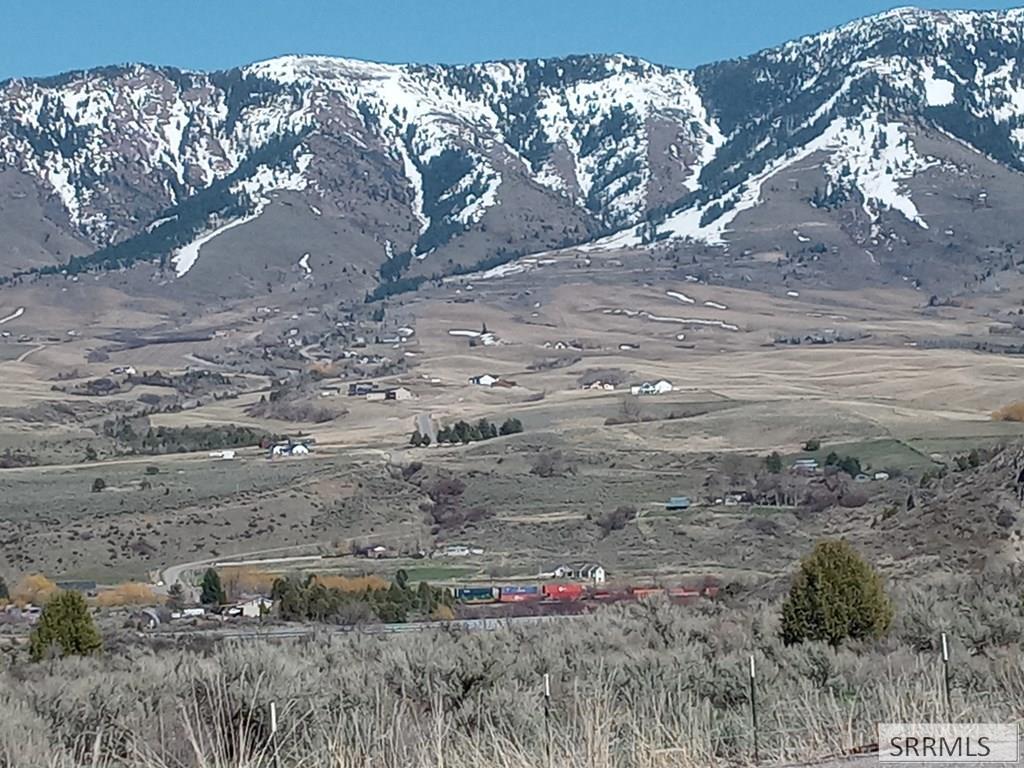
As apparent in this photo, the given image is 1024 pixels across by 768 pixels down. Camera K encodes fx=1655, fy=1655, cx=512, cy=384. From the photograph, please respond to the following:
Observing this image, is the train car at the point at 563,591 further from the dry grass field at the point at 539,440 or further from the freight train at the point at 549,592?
the dry grass field at the point at 539,440

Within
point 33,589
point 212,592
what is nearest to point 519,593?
point 212,592

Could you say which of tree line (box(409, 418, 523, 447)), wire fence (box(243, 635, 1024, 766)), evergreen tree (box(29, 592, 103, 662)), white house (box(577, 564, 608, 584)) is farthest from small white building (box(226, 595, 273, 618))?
tree line (box(409, 418, 523, 447))

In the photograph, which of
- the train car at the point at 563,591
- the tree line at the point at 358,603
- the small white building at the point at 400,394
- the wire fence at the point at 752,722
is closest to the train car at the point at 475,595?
the tree line at the point at 358,603

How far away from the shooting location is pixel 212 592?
1641 inches

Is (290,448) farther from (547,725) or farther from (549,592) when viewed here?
(547,725)

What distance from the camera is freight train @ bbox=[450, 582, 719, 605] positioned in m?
35.5

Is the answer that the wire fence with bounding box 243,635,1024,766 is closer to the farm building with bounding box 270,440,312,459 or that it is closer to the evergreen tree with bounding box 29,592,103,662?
the evergreen tree with bounding box 29,592,103,662

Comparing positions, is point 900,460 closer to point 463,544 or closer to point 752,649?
point 463,544

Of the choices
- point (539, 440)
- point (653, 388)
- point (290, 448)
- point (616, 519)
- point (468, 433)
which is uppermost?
point (653, 388)

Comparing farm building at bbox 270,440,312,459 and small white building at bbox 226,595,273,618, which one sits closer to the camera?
small white building at bbox 226,595,273,618

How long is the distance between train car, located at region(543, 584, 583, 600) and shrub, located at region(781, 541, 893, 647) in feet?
59.9

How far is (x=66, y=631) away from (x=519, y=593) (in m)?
19.4

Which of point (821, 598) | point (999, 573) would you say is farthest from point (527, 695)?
point (999, 573)

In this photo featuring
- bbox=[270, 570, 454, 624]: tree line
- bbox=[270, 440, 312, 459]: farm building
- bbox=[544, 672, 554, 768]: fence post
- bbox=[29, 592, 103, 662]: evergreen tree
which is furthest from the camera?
bbox=[270, 440, 312, 459]: farm building
